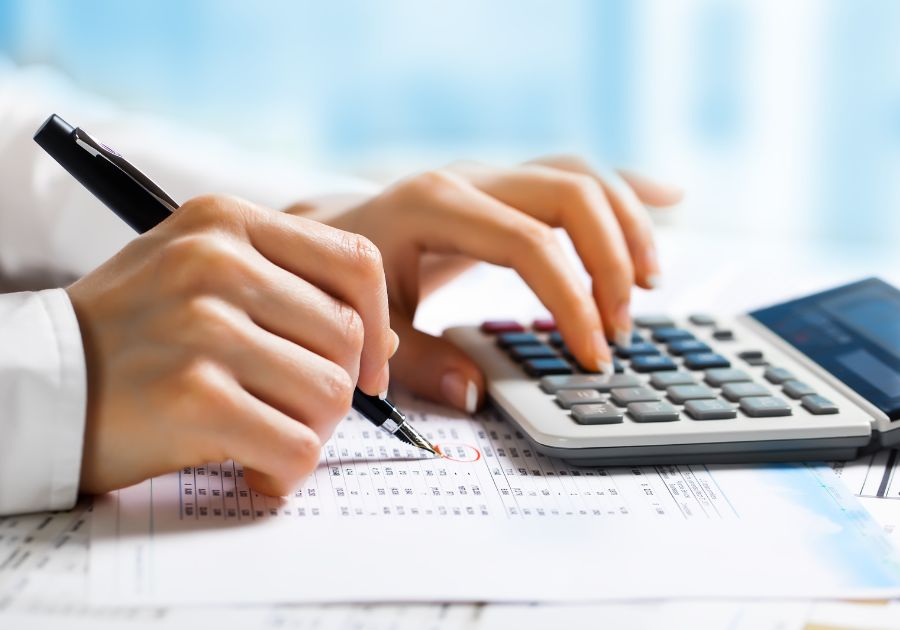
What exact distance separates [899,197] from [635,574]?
154cm

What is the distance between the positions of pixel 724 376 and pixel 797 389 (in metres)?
0.04

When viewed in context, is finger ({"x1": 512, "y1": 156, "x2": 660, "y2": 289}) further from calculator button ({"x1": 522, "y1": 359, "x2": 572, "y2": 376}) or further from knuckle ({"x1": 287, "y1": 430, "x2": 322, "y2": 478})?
knuckle ({"x1": 287, "y1": 430, "x2": 322, "y2": 478})

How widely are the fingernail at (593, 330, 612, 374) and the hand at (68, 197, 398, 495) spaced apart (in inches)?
6.3

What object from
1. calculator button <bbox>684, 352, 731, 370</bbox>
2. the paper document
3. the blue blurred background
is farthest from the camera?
the blue blurred background

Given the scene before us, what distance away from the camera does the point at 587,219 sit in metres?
0.61

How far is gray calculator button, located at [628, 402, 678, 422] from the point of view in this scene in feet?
1.59

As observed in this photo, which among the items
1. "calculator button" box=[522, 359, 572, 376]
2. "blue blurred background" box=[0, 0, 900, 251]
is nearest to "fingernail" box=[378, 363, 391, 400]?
"calculator button" box=[522, 359, 572, 376]

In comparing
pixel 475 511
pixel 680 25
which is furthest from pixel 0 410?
pixel 680 25

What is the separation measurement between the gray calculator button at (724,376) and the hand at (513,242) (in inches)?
2.1

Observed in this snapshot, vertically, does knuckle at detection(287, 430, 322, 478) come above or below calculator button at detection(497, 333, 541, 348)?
above

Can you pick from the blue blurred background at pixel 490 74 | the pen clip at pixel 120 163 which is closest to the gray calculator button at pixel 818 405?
the pen clip at pixel 120 163

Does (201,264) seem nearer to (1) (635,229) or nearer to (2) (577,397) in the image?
(2) (577,397)

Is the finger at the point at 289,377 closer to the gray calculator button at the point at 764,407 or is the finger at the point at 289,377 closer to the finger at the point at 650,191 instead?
the gray calculator button at the point at 764,407

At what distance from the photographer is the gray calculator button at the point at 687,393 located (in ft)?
1.67
